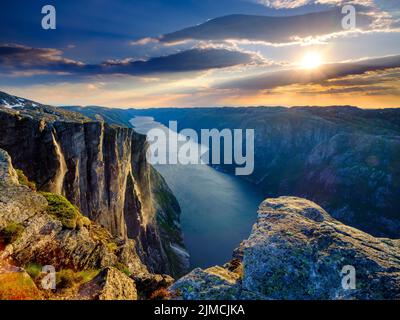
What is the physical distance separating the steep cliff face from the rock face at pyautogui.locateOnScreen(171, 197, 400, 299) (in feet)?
73.3

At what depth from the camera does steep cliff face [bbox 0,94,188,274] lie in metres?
38.8

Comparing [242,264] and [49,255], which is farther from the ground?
[49,255]

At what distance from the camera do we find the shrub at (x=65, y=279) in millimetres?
16689

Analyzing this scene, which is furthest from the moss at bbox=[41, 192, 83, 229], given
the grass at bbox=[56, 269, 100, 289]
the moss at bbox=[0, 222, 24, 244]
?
the grass at bbox=[56, 269, 100, 289]

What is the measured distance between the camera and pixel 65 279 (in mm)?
17016

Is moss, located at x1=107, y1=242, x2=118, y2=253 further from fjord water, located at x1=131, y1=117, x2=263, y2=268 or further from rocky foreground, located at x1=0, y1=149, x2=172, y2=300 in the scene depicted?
fjord water, located at x1=131, y1=117, x2=263, y2=268

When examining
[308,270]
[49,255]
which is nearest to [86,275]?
[49,255]

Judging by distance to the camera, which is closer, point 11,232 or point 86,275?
point 11,232

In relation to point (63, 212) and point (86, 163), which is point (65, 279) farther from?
point (86, 163)

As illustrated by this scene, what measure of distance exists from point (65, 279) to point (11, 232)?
4.50 m

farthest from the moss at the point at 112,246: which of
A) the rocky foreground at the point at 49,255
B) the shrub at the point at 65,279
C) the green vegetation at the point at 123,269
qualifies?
the shrub at the point at 65,279

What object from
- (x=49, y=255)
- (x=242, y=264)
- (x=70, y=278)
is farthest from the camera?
(x=49, y=255)

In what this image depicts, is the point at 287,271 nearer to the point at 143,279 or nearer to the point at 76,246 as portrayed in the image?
the point at 143,279
